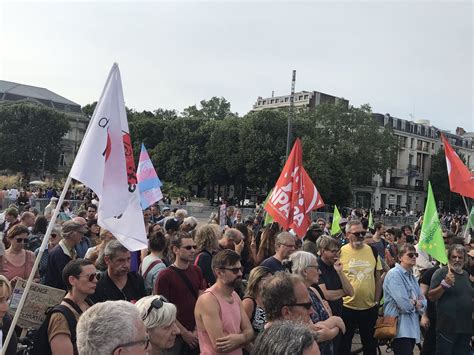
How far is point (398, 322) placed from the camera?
19.0ft

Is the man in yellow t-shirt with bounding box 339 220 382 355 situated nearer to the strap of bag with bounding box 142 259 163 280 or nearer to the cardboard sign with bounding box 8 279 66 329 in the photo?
the strap of bag with bounding box 142 259 163 280

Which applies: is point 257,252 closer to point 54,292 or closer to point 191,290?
point 191,290

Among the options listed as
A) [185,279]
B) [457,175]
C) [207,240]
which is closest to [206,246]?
[207,240]

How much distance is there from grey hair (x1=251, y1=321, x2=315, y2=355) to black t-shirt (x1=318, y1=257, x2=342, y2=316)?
315cm

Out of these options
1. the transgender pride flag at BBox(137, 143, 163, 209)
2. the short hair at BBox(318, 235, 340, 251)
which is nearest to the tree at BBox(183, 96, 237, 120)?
the transgender pride flag at BBox(137, 143, 163, 209)

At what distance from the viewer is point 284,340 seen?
2.19 m

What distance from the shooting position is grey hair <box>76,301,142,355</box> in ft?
7.47

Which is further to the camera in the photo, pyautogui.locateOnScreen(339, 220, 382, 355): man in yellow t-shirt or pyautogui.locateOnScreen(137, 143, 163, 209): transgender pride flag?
pyautogui.locateOnScreen(137, 143, 163, 209): transgender pride flag

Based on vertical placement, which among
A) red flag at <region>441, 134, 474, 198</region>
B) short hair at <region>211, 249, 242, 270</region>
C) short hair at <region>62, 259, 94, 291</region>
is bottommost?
short hair at <region>62, 259, 94, 291</region>

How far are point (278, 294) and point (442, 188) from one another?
79.7m

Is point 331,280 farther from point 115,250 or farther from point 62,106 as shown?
point 62,106

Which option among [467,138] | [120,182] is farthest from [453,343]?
[467,138]

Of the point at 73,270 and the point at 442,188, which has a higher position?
the point at 442,188

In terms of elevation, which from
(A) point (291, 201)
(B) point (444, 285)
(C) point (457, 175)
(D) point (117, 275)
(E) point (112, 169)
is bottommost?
(B) point (444, 285)
